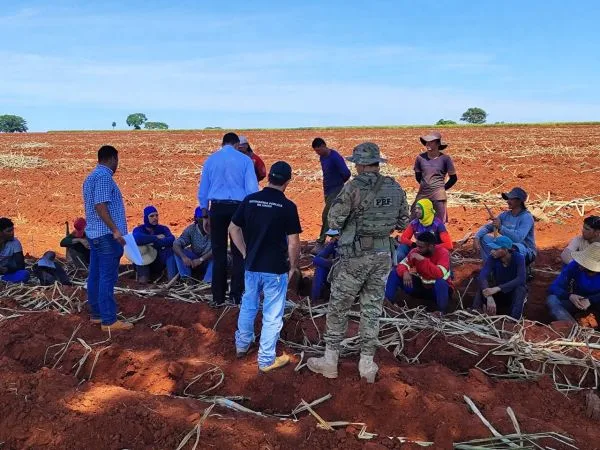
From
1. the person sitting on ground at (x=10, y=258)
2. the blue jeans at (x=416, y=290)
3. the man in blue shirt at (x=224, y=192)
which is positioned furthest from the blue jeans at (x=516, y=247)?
the person sitting on ground at (x=10, y=258)

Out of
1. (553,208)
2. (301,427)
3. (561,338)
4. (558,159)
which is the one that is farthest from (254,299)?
(558,159)

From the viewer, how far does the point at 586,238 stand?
6004mm

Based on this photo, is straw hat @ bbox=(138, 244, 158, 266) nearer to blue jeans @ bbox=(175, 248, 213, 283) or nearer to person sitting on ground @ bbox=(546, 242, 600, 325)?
blue jeans @ bbox=(175, 248, 213, 283)

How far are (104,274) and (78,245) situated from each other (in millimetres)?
2513

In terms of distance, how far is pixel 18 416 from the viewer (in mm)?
3758

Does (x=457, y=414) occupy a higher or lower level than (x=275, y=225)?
lower

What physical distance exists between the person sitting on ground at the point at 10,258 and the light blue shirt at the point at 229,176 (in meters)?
2.51

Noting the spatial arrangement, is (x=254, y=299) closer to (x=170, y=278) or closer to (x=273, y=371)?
(x=273, y=371)

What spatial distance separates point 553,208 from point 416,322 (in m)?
7.37

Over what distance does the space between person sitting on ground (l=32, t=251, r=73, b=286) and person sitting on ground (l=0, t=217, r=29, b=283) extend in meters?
0.17

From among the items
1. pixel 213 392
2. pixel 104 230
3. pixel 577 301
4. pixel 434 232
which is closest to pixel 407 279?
pixel 434 232

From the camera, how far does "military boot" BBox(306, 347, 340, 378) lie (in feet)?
14.2

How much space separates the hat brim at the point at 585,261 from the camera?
558 cm

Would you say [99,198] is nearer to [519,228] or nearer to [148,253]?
[148,253]
